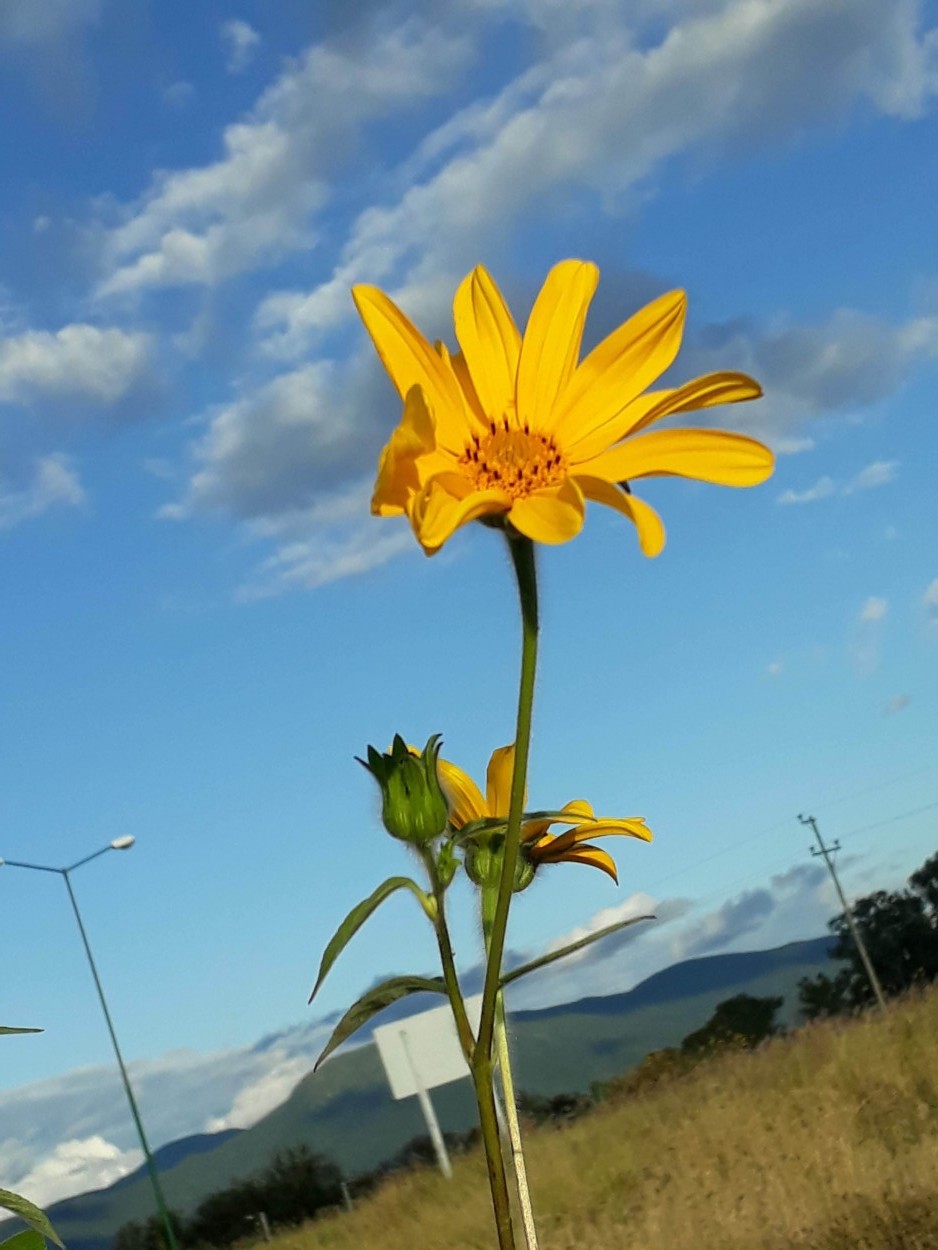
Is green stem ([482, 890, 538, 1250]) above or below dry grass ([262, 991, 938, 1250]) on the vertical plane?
above

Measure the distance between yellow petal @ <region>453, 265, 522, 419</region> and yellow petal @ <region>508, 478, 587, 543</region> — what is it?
0.43 feet

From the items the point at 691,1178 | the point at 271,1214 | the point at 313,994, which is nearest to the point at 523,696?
the point at 313,994

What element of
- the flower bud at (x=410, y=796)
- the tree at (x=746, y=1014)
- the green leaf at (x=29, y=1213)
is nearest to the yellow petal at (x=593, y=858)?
the flower bud at (x=410, y=796)

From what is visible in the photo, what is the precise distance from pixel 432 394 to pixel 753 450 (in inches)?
7.7

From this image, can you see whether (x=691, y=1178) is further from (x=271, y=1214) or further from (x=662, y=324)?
(x=271, y=1214)

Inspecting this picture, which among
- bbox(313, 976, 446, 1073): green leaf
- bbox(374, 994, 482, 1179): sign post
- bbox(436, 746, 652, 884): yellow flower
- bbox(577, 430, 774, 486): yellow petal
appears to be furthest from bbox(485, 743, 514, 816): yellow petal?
bbox(374, 994, 482, 1179): sign post

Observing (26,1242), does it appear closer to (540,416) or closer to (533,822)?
(533,822)

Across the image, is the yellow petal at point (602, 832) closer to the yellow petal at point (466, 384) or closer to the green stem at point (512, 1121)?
the green stem at point (512, 1121)

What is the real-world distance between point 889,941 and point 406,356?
3647 cm

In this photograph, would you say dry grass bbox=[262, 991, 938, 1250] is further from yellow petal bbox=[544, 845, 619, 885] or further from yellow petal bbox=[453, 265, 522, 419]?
Answer: yellow petal bbox=[453, 265, 522, 419]

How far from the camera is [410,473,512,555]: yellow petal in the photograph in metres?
0.76

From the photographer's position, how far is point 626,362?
93 centimetres

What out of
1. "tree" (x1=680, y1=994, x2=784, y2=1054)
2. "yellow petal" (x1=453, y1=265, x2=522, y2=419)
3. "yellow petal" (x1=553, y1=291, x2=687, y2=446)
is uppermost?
"yellow petal" (x1=453, y1=265, x2=522, y2=419)

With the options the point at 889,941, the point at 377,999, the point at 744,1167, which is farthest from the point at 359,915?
the point at 889,941
